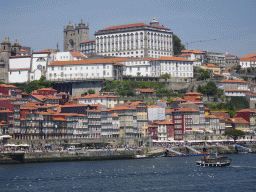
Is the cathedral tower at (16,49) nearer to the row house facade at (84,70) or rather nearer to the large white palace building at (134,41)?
the row house facade at (84,70)

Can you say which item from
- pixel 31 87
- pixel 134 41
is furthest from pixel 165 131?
pixel 134 41

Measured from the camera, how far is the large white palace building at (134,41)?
580 feet

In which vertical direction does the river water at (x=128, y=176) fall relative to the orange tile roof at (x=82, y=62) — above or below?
below

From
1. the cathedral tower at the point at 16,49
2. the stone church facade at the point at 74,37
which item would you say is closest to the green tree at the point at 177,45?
Result: the stone church facade at the point at 74,37

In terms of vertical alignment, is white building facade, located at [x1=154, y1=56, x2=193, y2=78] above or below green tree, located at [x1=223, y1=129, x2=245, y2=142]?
above

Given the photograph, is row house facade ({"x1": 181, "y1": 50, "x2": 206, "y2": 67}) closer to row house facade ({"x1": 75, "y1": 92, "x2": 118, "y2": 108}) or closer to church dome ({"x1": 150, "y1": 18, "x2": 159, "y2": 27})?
church dome ({"x1": 150, "y1": 18, "x2": 159, "y2": 27})

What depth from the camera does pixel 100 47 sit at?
182750 millimetres

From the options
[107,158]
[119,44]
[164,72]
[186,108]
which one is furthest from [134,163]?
[119,44]

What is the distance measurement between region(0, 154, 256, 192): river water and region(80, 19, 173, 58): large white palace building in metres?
71.9

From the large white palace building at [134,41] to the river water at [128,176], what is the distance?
7193cm

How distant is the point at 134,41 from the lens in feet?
584

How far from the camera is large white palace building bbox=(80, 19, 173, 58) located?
17675 cm

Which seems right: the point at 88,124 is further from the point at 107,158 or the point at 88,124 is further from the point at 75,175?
the point at 75,175

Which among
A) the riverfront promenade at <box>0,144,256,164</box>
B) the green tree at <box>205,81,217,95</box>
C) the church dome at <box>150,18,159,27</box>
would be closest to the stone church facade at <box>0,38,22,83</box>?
the church dome at <box>150,18,159,27</box>
